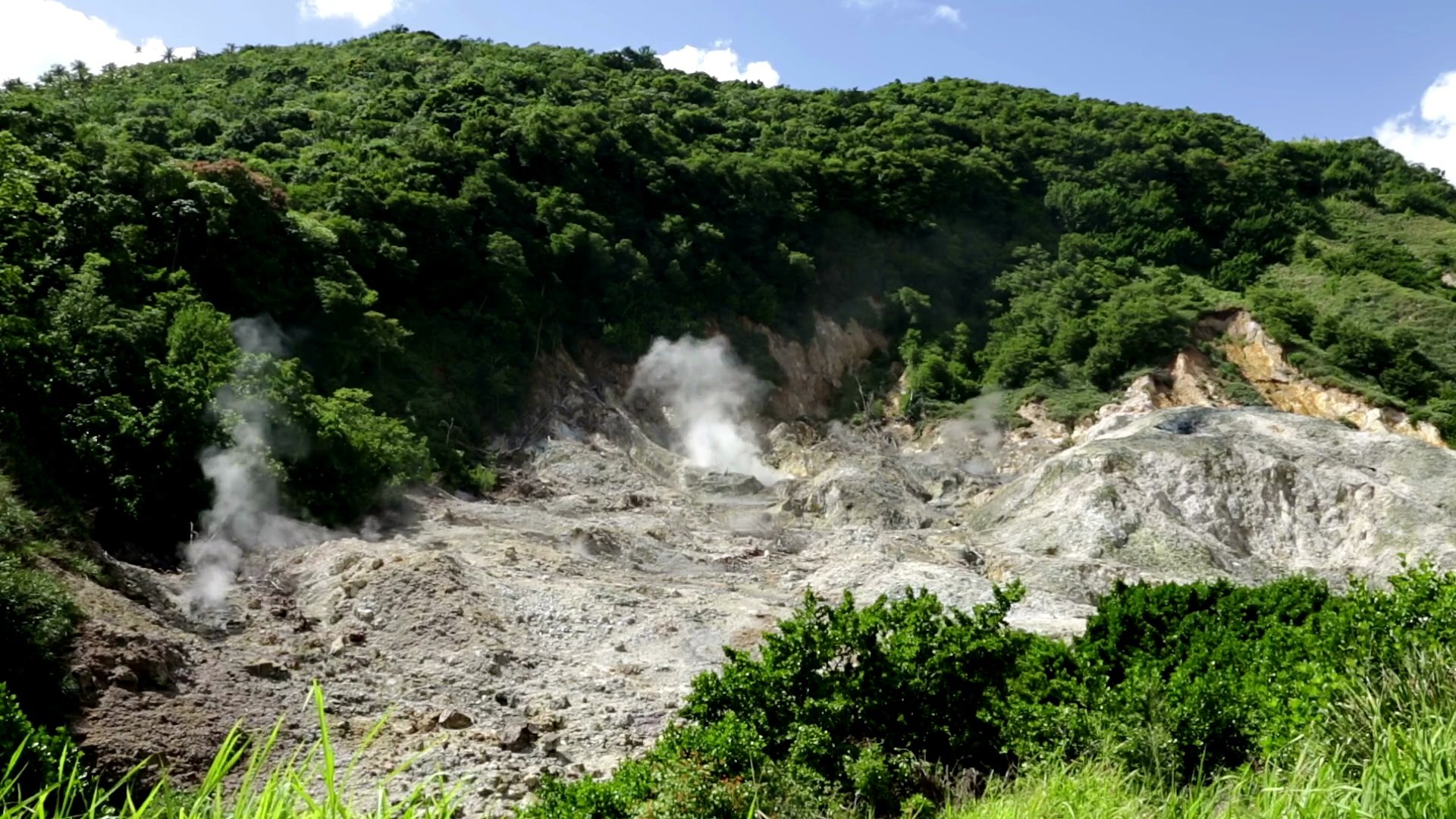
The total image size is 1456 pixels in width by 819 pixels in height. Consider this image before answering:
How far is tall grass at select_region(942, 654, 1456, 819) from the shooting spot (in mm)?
4398

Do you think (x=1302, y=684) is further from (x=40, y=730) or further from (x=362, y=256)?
(x=362, y=256)

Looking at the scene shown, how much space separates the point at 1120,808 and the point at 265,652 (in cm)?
1283

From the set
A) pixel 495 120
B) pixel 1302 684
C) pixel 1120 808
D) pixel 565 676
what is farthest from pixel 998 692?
pixel 495 120

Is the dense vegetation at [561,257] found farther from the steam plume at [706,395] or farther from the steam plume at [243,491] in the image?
the steam plume at [706,395]

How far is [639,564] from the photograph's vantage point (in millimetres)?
22781

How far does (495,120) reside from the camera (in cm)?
4150

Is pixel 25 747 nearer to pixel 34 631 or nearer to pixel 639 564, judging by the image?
pixel 34 631

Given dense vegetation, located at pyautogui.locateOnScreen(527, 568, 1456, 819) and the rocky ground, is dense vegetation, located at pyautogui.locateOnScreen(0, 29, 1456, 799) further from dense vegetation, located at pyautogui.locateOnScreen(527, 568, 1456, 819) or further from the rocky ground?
the rocky ground

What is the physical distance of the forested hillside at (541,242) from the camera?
68.5 ft

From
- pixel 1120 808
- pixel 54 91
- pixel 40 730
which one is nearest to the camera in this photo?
pixel 1120 808

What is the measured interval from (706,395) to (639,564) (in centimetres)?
1692

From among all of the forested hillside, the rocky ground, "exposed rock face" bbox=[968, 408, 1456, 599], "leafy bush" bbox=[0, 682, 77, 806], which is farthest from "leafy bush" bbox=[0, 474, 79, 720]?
"exposed rock face" bbox=[968, 408, 1456, 599]

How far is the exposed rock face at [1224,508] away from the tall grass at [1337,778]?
50.0 ft

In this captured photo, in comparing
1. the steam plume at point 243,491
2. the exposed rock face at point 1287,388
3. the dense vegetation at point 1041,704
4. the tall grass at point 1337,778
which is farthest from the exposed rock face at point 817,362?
the tall grass at point 1337,778
